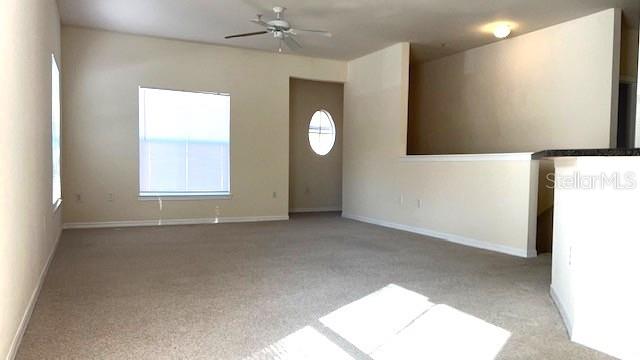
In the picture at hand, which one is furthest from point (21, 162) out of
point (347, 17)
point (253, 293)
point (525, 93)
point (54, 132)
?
point (525, 93)

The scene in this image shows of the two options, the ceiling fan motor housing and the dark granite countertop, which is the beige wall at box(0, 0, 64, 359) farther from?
the dark granite countertop

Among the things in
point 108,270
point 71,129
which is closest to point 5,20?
point 108,270

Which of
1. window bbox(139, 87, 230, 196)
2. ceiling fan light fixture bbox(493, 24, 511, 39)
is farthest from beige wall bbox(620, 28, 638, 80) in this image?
window bbox(139, 87, 230, 196)

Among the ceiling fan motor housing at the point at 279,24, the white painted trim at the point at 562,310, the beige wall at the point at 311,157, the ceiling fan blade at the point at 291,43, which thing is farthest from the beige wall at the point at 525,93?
the ceiling fan motor housing at the point at 279,24

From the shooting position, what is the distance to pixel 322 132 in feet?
29.7

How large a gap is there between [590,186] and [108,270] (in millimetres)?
3560

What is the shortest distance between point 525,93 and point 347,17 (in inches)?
106

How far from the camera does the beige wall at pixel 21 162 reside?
6.35ft

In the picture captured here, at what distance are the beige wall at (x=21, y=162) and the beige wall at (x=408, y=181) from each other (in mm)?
4373

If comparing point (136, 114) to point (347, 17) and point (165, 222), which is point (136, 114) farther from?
point (347, 17)

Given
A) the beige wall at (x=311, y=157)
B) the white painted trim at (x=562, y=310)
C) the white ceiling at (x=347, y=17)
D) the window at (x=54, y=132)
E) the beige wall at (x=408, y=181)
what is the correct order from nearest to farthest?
the white painted trim at (x=562, y=310)
the window at (x=54, y=132)
the beige wall at (x=408, y=181)
the white ceiling at (x=347, y=17)
the beige wall at (x=311, y=157)

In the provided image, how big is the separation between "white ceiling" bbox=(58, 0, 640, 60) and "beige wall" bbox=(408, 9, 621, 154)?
245 millimetres

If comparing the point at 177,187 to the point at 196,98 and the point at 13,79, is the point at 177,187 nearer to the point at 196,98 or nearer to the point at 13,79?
the point at 196,98

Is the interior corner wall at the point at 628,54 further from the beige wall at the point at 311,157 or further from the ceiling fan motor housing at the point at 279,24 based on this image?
the beige wall at the point at 311,157
